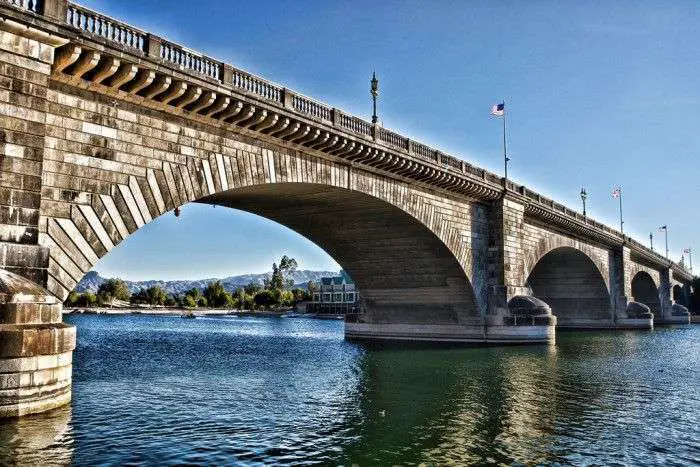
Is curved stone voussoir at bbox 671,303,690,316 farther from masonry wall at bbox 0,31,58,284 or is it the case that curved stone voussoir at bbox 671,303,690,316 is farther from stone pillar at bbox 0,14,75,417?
masonry wall at bbox 0,31,58,284

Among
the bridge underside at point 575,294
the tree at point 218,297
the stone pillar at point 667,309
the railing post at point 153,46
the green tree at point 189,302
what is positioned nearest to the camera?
the railing post at point 153,46

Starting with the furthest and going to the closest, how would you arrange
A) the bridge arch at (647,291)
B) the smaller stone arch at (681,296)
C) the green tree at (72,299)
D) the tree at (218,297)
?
the tree at (218,297) < the green tree at (72,299) < the smaller stone arch at (681,296) < the bridge arch at (647,291)

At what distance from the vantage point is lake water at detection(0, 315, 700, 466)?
47.3 ft

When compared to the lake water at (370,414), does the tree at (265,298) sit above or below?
above

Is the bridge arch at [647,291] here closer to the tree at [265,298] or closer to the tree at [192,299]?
the tree at [265,298]

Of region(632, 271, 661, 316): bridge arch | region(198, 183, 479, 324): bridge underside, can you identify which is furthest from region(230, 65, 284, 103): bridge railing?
region(632, 271, 661, 316): bridge arch

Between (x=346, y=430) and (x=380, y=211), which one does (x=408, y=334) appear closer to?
(x=380, y=211)

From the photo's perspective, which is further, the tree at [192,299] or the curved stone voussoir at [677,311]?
the tree at [192,299]

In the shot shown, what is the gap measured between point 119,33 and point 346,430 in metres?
14.6

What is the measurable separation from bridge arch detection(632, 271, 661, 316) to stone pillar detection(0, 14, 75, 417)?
98.1m

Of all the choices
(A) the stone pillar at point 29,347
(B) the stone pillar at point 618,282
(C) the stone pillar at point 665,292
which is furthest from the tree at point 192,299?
(A) the stone pillar at point 29,347

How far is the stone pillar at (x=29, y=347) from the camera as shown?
1465 centimetres

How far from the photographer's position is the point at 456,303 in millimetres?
45812

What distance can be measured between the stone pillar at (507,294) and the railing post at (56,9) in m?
34.6
